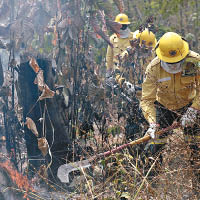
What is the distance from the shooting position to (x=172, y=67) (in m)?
4.10

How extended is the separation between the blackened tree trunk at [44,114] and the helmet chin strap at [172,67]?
3.88 feet

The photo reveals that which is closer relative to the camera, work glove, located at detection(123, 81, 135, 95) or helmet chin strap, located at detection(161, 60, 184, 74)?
helmet chin strap, located at detection(161, 60, 184, 74)

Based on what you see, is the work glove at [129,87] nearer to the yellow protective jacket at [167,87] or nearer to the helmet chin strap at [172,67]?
the yellow protective jacket at [167,87]

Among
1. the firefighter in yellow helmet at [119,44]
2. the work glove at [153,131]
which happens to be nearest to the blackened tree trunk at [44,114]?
the work glove at [153,131]

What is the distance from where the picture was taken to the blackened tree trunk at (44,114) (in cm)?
411

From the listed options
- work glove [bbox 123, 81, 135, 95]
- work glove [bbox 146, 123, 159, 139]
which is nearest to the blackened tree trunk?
work glove [bbox 146, 123, 159, 139]

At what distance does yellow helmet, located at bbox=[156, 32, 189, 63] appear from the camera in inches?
158

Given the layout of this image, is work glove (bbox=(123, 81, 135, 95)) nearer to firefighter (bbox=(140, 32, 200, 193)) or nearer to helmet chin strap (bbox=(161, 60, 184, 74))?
firefighter (bbox=(140, 32, 200, 193))

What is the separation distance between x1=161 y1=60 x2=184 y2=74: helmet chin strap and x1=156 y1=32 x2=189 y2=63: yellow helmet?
7cm

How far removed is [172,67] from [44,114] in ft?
4.65

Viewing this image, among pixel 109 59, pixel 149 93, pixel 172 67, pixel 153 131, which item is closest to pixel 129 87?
pixel 149 93

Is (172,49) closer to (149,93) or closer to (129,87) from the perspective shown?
(149,93)

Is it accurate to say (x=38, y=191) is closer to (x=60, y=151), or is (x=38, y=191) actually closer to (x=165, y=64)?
(x=60, y=151)

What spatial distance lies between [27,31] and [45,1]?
401 mm
